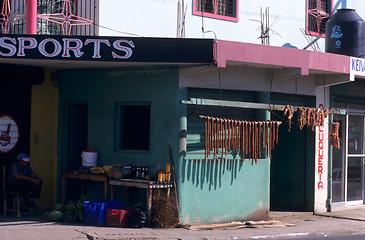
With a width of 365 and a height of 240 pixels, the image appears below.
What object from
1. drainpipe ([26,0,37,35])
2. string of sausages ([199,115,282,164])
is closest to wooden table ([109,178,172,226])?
string of sausages ([199,115,282,164])

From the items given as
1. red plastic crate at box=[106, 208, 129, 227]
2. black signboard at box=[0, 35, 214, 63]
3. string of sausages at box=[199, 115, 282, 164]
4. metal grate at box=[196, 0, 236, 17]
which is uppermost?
metal grate at box=[196, 0, 236, 17]

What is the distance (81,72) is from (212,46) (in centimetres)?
345

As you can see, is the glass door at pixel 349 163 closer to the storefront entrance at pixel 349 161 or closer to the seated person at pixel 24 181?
the storefront entrance at pixel 349 161

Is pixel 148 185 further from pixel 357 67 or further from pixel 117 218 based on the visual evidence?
pixel 357 67

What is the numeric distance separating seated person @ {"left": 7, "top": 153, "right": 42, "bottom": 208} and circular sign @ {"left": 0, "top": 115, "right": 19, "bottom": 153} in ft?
2.34

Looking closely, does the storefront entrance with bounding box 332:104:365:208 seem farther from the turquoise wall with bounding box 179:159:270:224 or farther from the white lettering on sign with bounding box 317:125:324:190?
the turquoise wall with bounding box 179:159:270:224

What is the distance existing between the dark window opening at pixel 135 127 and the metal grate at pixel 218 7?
3.56m

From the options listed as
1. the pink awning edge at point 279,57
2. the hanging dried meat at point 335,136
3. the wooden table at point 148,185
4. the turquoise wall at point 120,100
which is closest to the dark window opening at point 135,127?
the turquoise wall at point 120,100

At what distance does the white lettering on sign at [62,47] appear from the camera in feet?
35.4

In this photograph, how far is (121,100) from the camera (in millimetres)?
12344

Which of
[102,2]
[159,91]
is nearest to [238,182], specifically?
[159,91]

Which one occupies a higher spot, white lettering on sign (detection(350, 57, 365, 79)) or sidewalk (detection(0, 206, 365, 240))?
white lettering on sign (detection(350, 57, 365, 79))

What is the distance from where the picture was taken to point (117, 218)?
36.7 ft

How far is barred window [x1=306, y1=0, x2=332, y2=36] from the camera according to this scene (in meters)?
16.6
